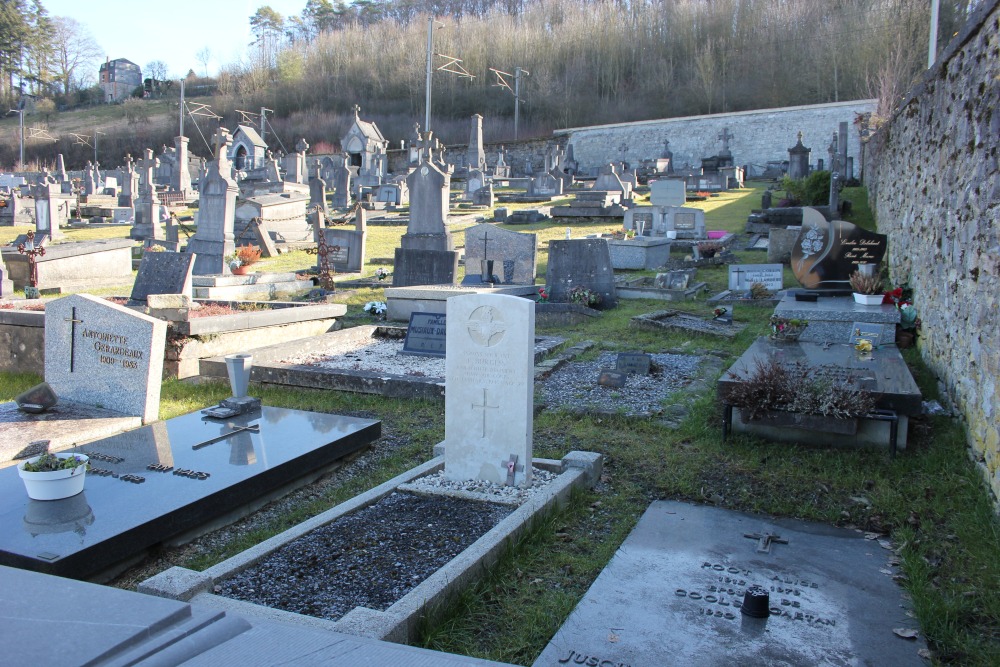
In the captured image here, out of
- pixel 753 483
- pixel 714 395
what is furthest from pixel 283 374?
pixel 753 483

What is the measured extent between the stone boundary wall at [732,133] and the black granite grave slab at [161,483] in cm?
4050

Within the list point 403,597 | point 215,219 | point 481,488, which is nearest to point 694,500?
point 481,488

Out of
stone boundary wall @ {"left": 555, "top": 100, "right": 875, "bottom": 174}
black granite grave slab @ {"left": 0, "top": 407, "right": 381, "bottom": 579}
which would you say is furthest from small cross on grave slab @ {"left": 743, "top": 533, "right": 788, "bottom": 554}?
stone boundary wall @ {"left": 555, "top": 100, "right": 875, "bottom": 174}

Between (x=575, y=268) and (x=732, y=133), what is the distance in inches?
1487

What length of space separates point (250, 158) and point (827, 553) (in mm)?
48000

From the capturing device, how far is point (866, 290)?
347 inches

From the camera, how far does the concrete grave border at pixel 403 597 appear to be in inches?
125

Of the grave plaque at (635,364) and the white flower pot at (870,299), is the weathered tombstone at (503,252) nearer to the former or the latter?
the grave plaque at (635,364)

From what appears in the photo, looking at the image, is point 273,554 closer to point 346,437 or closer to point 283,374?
point 346,437

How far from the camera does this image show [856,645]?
3207mm

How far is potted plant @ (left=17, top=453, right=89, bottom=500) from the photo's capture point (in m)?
4.30

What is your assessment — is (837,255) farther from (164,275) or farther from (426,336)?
(164,275)

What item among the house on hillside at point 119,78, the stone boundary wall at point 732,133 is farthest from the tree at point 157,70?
the stone boundary wall at point 732,133

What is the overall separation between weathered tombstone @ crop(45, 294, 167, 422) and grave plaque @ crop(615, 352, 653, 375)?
4.53 m
